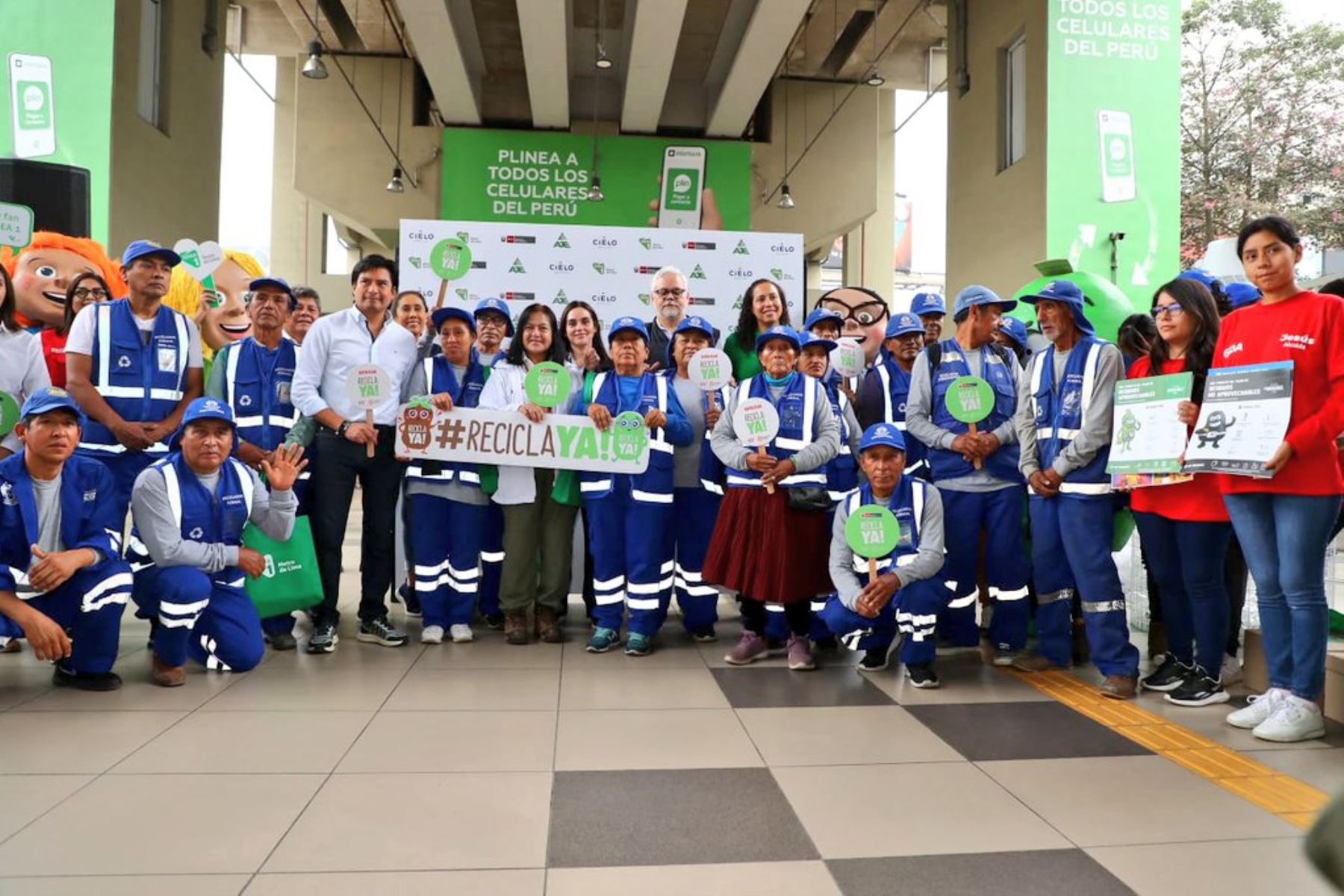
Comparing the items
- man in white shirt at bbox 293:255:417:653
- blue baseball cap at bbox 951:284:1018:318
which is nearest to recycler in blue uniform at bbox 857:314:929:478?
blue baseball cap at bbox 951:284:1018:318

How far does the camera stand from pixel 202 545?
146 inches

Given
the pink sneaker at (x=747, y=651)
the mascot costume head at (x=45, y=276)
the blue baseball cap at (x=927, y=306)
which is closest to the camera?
the pink sneaker at (x=747, y=651)

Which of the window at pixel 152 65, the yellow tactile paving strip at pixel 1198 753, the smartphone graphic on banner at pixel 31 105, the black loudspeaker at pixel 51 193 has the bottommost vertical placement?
the yellow tactile paving strip at pixel 1198 753

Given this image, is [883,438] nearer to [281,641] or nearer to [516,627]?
[516,627]

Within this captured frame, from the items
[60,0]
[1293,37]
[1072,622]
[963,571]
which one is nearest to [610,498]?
[963,571]

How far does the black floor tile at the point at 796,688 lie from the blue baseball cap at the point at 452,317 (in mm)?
2018

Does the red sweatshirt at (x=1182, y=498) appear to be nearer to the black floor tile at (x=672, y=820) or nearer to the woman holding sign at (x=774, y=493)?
the woman holding sign at (x=774, y=493)

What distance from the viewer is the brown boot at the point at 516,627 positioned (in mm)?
4461

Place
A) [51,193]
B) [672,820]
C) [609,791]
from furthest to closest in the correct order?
[51,193] → [609,791] → [672,820]

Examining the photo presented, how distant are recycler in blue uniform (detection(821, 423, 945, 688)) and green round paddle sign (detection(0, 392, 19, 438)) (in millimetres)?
3490

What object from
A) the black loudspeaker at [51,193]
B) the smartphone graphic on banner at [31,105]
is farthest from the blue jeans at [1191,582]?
the smartphone graphic on banner at [31,105]

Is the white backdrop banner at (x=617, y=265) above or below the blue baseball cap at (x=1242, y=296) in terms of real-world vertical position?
above

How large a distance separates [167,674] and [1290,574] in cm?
405

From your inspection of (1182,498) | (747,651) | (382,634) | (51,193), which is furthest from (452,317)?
(51,193)
